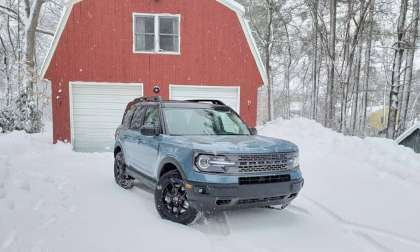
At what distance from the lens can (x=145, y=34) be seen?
13.1 metres

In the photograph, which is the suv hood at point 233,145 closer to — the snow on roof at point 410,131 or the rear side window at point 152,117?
the rear side window at point 152,117

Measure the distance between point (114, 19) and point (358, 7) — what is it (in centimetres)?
1394

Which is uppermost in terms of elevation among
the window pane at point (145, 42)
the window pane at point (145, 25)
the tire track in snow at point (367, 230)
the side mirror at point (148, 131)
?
the window pane at point (145, 25)

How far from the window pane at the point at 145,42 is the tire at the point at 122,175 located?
713 cm

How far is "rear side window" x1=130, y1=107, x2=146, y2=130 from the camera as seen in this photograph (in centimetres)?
635

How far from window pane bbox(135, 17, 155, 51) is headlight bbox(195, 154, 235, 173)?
32.7ft

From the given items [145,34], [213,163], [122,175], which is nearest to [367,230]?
[213,163]

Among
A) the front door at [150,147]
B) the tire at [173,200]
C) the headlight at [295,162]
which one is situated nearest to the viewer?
the tire at [173,200]

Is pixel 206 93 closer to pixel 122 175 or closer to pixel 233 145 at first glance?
pixel 122 175

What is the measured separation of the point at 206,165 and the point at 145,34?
1032cm

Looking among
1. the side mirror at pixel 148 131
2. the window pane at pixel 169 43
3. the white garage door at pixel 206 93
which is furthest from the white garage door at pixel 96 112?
the side mirror at pixel 148 131

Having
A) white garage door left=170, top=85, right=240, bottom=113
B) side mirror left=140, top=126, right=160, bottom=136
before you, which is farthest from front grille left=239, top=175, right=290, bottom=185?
white garage door left=170, top=85, right=240, bottom=113

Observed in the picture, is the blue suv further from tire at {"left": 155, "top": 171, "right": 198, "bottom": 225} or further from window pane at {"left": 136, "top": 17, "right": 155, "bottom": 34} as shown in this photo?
window pane at {"left": 136, "top": 17, "right": 155, "bottom": 34}

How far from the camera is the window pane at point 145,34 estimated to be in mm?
12969
